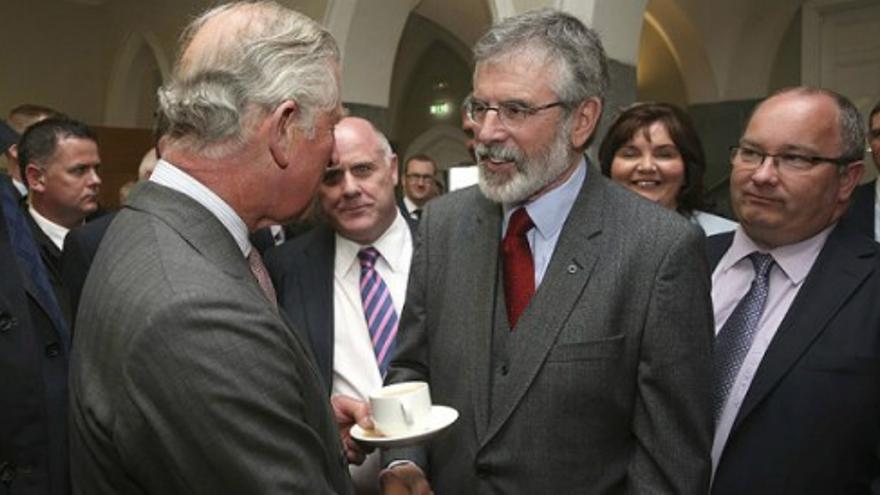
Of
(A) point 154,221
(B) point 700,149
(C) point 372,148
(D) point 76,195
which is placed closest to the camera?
(A) point 154,221

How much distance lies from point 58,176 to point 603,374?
2635 millimetres

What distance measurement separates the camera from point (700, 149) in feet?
8.69

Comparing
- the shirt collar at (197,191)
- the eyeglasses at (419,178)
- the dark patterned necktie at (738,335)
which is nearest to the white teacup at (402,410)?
the shirt collar at (197,191)

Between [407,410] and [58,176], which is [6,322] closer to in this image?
[407,410]

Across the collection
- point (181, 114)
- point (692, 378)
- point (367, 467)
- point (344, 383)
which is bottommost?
point (367, 467)

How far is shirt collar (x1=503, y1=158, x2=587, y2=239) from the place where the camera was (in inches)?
65.2

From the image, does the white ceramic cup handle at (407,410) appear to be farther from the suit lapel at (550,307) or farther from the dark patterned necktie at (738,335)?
the dark patterned necktie at (738,335)

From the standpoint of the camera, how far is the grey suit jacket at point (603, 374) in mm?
1484

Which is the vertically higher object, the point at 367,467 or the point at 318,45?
the point at 318,45

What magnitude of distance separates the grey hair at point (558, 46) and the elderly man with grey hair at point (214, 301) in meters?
0.50

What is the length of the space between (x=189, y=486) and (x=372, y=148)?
156 centimetres

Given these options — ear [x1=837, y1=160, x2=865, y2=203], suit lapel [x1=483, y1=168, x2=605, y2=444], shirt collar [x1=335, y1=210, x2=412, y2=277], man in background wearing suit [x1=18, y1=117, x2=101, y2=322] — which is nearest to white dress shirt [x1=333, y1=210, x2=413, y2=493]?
shirt collar [x1=335, y1=210, x2=412, y2=277]

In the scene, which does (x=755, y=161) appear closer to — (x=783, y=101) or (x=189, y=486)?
(x=783, y=101)

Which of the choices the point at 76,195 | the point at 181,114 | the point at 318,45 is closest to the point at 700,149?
the point at 318,45
